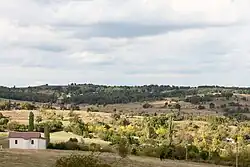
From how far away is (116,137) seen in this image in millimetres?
119000

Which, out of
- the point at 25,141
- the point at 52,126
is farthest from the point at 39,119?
the point at 25,141

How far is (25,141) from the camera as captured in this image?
94562 mm

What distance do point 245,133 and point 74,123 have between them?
4137 centimetres

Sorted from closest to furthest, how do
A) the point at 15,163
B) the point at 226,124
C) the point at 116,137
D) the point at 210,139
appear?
1. the point at 15,163
2. the point at 116,137
3. the point at 210,139
4. the point at 226,124

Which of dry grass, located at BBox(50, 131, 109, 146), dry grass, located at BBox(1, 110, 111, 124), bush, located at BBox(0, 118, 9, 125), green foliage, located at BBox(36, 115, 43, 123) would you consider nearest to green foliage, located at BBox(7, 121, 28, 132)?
bush, located at BBox(0, 118, 9, 125)

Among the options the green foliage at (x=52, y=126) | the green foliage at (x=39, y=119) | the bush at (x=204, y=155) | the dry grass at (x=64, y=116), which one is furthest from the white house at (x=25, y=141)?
the dry grass at (x=64, y=116)

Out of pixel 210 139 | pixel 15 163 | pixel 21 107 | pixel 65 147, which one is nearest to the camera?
pixel 15 163

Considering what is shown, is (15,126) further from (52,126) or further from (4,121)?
(52,126)

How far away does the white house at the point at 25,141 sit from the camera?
94250 mm

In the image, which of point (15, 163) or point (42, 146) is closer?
point (15, 163)

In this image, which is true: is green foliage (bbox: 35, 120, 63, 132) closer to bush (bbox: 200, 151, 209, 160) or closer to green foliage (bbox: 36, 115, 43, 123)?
green foliage (bbox: 36, 115, 43, 123)

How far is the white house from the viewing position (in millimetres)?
94250

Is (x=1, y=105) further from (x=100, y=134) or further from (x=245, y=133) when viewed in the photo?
(x=245, y=133)

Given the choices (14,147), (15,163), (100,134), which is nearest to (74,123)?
(100,134)
